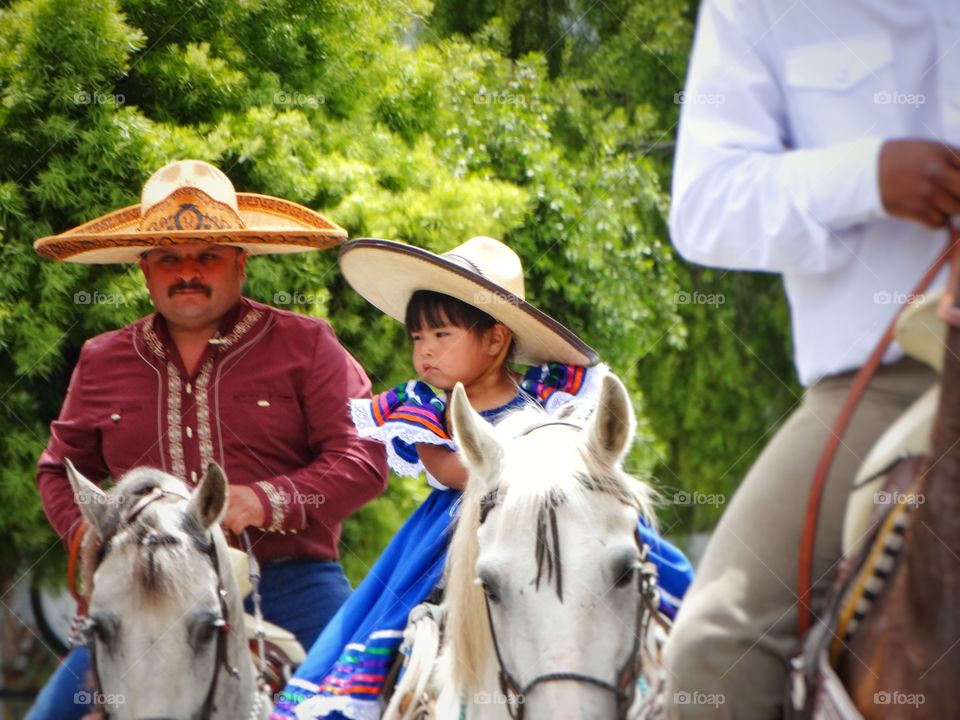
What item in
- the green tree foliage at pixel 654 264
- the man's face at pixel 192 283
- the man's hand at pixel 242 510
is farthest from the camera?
the green tree foliage at pixel 654 264

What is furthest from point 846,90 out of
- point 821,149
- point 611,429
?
point 611,429

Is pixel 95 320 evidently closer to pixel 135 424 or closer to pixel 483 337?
pixel 135 424

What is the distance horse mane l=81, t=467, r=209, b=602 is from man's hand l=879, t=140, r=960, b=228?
229 centimetres

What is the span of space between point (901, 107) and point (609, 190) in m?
7.58

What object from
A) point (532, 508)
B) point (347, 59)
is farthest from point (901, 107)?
point (347, 59)

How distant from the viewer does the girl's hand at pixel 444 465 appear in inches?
159

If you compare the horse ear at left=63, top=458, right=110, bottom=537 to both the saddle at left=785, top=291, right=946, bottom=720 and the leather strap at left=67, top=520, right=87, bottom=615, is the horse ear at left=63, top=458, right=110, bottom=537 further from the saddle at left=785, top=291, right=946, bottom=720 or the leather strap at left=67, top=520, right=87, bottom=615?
the saddle at left=785, top=291, right=946, bottom=720

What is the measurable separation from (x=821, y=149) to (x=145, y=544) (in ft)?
7.35

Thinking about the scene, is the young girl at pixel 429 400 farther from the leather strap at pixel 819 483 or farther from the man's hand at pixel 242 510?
the leather strap at pixel 819 483

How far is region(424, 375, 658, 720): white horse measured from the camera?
2.98 meters

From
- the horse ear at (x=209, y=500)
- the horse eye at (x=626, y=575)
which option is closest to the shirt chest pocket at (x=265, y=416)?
the horse ear at (x=209, y=500)

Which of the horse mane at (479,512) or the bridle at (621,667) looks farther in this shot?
the horse mane at (479,512)

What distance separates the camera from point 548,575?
3.04m

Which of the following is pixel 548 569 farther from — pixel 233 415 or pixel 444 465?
pixel 233 415
